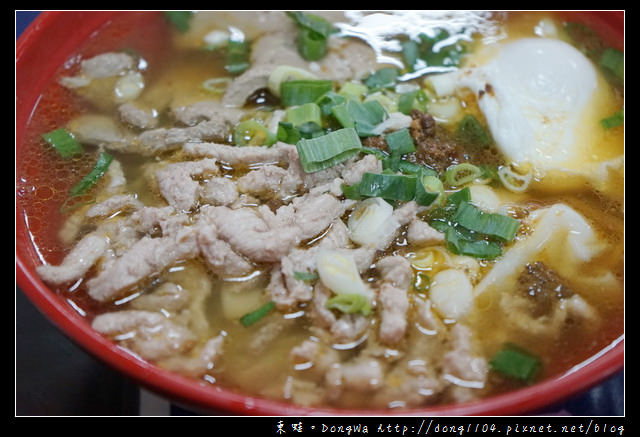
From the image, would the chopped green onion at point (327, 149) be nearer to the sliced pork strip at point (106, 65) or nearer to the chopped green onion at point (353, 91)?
the chopped green onion at point (353, 91)

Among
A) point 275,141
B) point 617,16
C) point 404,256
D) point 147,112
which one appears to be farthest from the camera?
point 617,16

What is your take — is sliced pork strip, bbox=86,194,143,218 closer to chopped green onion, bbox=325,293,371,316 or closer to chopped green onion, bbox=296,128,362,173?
chopped green onion, bbox=296,128,362,173

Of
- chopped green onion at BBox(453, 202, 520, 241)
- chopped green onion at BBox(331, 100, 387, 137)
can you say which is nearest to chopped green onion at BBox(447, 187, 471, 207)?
chopped green onion at BBox(453, 202, 520, 241)

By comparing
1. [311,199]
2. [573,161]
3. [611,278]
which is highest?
[311,199]

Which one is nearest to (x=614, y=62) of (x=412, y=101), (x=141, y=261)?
(x=412, y=101)

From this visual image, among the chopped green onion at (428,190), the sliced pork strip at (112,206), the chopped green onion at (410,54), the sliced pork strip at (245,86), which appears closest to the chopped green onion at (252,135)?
the sliced pork strip at (245,86)

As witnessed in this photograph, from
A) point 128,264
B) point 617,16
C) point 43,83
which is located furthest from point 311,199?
point 617,16
